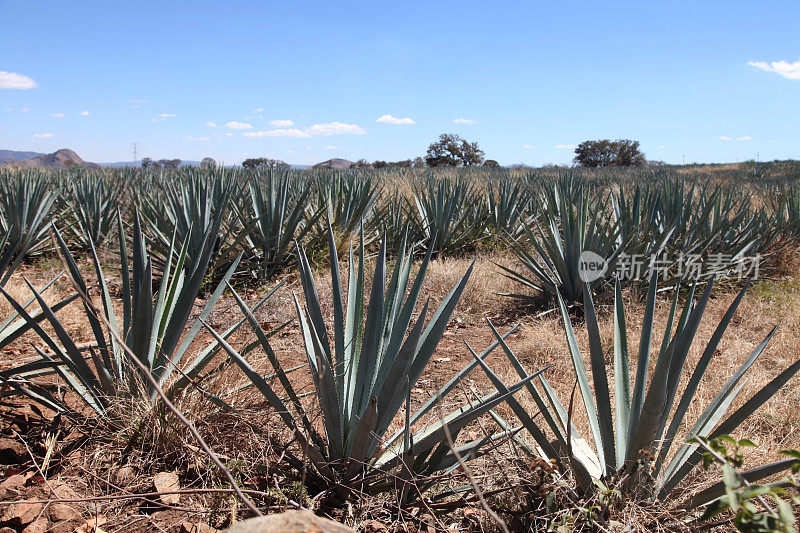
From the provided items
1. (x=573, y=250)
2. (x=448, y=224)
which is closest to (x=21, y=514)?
(x=573, y=250)

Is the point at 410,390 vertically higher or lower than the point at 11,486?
higher

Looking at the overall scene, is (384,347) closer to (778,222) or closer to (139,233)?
(139,233)

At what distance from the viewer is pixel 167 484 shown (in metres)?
1.85

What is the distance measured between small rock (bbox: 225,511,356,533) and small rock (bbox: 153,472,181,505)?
0.93m

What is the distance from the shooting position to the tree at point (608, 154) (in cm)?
4912

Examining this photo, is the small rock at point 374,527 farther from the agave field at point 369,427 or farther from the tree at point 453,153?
the tree at point 453,153

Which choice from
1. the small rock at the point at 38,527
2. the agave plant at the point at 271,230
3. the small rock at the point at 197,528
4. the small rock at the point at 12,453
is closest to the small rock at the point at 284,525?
the small rock at the point at 197,528

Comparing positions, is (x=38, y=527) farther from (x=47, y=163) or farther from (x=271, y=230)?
(x=47, y=163)

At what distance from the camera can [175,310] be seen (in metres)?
2.19

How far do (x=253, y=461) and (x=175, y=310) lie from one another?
0.73m

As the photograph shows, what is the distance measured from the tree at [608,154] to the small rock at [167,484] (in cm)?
5130

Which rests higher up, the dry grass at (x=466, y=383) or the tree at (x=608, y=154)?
the tree at (x=608, y=154)

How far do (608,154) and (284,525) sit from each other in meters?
55.2

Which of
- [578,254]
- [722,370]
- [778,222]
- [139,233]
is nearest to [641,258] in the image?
[578,254]
